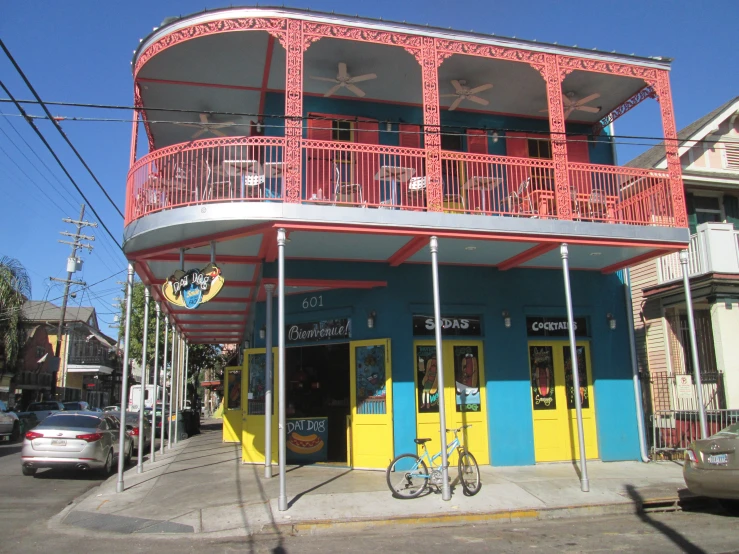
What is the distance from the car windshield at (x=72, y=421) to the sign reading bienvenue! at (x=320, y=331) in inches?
190

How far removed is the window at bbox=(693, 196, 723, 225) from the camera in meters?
15.8

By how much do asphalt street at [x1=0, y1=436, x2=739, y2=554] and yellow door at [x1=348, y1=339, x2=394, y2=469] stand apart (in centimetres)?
321

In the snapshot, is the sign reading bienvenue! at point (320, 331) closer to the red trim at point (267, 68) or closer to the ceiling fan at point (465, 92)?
the red trim at point (267, 68)

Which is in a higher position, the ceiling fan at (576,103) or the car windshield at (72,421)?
the ceiling fan at (576,103)

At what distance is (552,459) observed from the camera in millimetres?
11617

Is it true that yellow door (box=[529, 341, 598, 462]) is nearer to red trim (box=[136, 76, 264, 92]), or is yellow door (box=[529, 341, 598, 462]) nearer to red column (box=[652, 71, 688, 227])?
red column (box=[652, 71, 688, 227])

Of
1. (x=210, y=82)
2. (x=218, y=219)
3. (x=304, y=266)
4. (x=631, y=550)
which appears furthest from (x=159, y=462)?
(x=631, y=550)

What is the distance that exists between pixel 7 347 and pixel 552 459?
88.5 feet

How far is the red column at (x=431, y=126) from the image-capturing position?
9.72 metres

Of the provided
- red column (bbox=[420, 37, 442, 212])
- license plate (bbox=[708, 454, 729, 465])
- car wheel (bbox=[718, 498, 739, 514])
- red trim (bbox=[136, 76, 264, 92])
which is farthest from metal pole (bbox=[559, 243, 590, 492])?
red trim (bbox=[136, 76, 264, 92])

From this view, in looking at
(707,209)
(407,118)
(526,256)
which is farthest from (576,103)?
(707,209)

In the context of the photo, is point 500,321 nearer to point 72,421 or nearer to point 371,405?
point 371,405

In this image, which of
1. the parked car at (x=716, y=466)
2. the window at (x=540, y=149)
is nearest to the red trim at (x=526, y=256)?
the window at (x=540, y=149)

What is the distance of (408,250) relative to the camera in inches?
409
